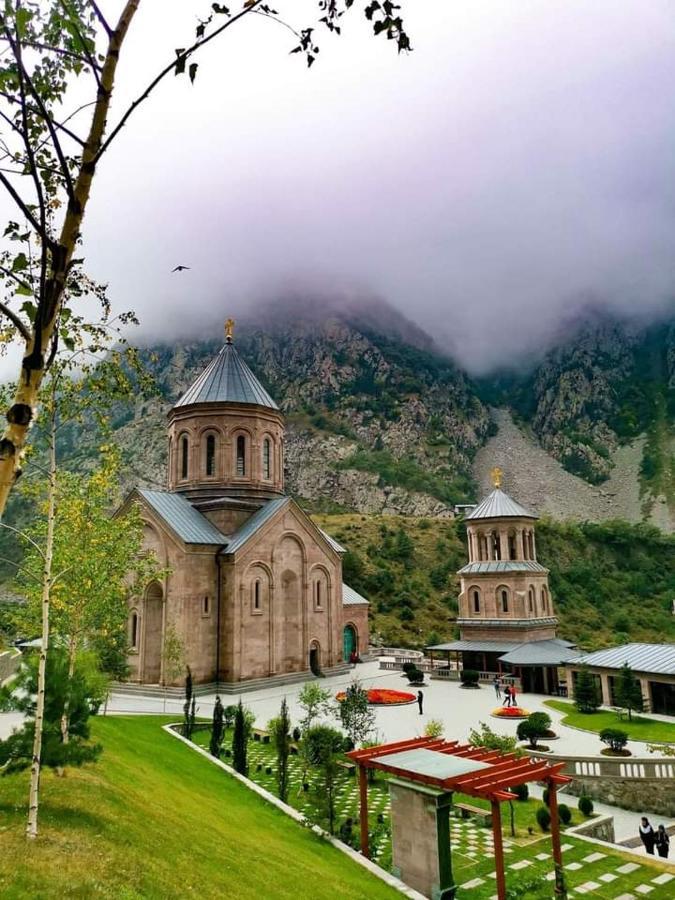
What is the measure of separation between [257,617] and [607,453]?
92640 millimetres

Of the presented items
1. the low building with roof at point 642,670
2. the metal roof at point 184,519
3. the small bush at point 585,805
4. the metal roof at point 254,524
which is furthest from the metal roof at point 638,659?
the metal roof at point 184,519

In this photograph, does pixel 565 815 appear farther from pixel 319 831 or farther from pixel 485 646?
pixel 485 646

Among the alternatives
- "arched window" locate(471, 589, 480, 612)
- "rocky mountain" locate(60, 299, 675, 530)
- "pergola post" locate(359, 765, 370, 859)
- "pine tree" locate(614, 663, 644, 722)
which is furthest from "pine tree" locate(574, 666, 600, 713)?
"rocky mountain" locate(60, 299, 675, 530)

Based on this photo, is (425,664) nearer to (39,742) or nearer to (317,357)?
(39,742)

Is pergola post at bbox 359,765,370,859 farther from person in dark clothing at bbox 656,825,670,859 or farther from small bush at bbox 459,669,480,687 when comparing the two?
small bush at bbox 459,669,480,687

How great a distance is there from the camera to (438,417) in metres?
113

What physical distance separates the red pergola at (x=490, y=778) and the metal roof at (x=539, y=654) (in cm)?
1676

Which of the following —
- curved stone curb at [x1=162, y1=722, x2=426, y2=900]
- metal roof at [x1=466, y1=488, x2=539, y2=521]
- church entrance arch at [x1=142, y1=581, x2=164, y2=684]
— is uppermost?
metal roof at [x1=466, y1=488, x2=539, y2=521]

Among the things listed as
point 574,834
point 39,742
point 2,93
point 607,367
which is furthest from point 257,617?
point 607,367

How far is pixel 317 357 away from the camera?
117625 millimetres

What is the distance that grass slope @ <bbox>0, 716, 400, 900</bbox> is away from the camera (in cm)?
650

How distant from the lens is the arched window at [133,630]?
2617 centimetres

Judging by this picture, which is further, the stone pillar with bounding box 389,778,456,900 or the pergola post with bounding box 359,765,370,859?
the pergola post with bounding box 359,765,370,859

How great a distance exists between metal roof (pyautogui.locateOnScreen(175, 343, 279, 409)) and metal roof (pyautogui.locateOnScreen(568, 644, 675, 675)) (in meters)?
18.8
